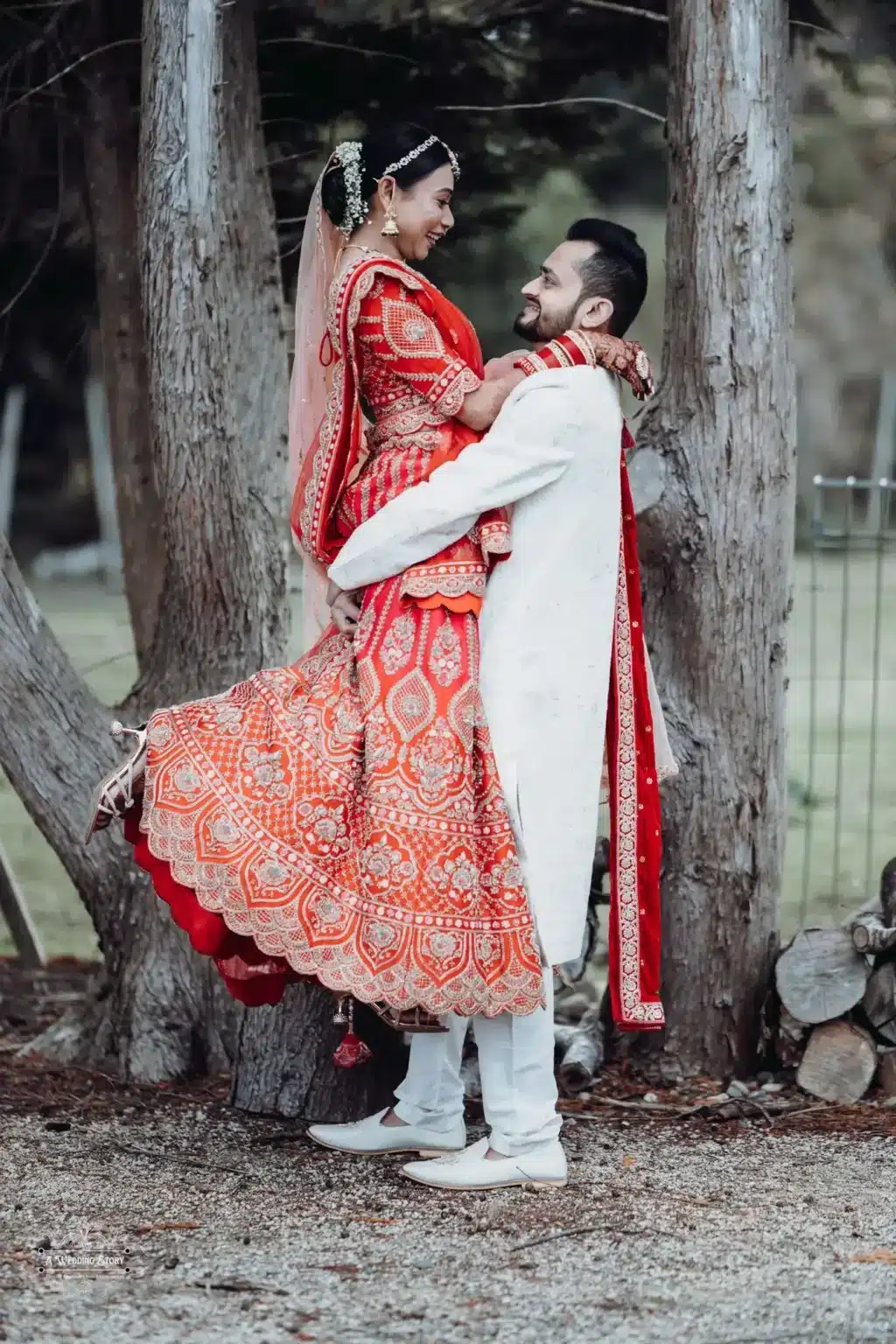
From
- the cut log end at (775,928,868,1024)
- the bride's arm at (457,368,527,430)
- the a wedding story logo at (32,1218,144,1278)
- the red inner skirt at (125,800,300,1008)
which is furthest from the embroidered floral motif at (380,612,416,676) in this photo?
the cut log end at (775,928,868,1024)

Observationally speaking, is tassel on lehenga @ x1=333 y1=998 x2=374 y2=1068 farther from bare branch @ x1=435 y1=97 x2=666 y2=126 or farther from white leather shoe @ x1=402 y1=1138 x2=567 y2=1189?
bare branch @ x1=435 y1=97 x2=666 y2=126

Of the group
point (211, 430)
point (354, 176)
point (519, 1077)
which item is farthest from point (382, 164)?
point (519, 1077)

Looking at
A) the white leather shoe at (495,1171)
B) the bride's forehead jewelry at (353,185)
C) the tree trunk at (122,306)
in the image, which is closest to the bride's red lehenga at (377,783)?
the bride's forehead jewelry at (353,185)

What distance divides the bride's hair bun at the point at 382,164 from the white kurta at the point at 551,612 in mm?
413

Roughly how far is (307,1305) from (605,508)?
1432 millimetres

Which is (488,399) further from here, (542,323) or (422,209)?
(422,209)

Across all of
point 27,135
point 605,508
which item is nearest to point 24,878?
point 27,135

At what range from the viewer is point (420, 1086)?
3324 millimetres

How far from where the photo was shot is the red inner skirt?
Result: 2975 millimetres

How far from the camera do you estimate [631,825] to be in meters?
3.28

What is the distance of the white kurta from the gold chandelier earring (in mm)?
347

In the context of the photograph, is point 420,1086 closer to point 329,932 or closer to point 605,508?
point 329,932

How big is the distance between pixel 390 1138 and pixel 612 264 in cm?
169

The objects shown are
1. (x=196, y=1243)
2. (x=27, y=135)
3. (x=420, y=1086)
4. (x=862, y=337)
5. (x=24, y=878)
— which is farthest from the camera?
(x=862, y=337)
